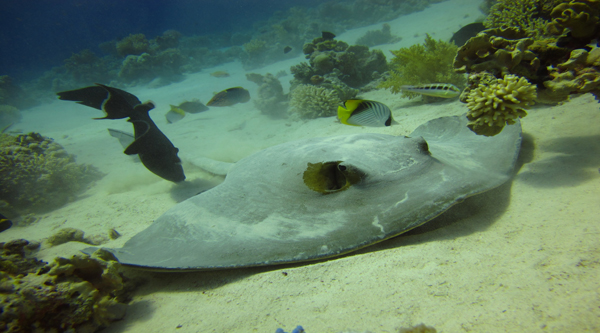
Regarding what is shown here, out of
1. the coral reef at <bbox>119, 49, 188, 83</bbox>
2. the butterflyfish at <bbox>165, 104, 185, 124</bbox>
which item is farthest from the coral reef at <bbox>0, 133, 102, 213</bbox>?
the coral reef at <bbox>119, 49, 188, 83</bbox>

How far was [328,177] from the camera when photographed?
7.27ft

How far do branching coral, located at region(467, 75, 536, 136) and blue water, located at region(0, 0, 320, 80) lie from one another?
1947 inches

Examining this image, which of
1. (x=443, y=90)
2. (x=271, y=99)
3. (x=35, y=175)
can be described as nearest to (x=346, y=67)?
(x=271, y=99)

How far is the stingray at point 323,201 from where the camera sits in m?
1.71

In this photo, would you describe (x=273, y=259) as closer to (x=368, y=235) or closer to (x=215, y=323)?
(x=215, y=323)

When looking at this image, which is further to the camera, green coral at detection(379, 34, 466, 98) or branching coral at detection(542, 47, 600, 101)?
green coral at detection(379, 34, 466, 98)

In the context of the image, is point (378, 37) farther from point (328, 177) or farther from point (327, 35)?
point (328, 177)

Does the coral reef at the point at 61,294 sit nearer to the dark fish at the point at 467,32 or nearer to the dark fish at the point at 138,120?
the dark fish at the point at 138,120

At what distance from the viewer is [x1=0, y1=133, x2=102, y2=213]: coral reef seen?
17.3 feet

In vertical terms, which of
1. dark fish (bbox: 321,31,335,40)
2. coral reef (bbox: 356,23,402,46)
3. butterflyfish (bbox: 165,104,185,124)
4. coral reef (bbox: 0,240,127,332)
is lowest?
coral reef (bbox: 0,240,127,332)

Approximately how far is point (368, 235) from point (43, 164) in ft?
27.1

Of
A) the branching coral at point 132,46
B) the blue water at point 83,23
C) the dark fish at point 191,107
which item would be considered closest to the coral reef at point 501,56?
the dark fish at point 191,107

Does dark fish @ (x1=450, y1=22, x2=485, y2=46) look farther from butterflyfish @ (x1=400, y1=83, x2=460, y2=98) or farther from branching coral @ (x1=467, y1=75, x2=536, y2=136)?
branching coral @ (x1=467, y1=75, x2=536, y2=136)

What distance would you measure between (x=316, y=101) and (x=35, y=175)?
7624 mm
